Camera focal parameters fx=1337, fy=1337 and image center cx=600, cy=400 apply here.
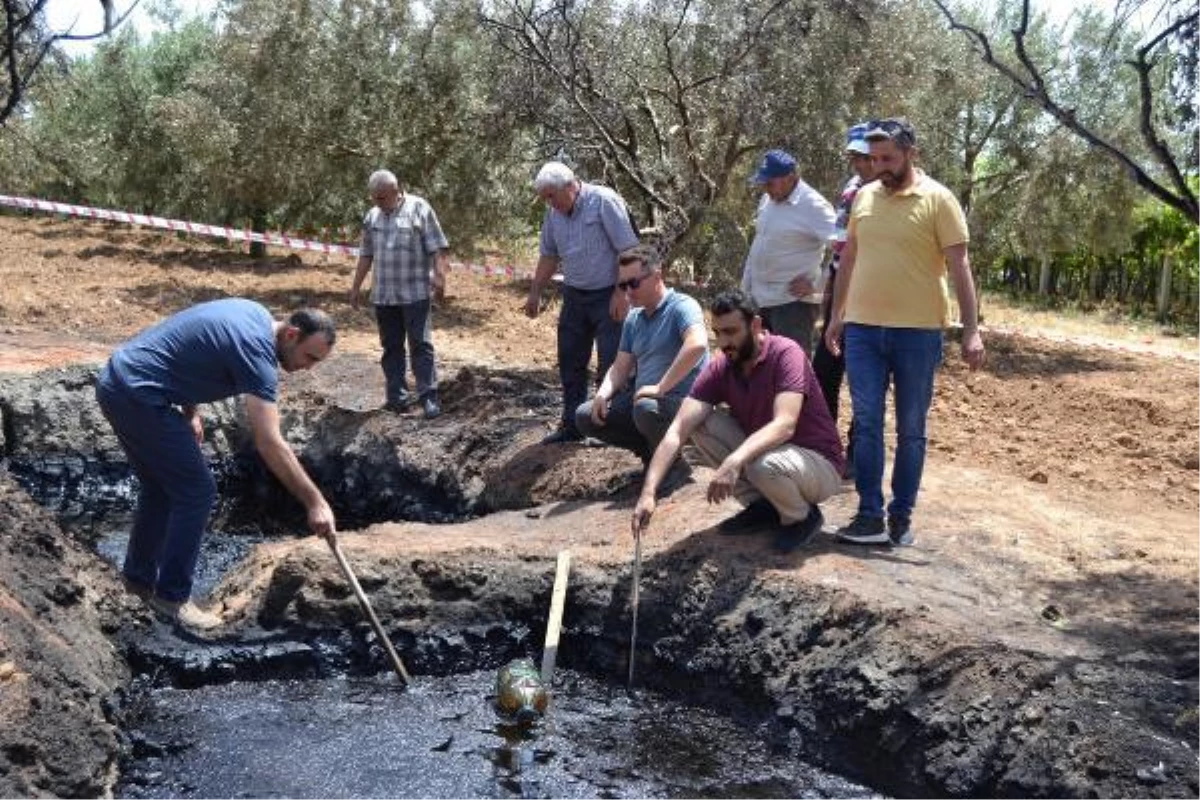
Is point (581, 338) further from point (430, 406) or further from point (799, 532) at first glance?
point (799, 532)

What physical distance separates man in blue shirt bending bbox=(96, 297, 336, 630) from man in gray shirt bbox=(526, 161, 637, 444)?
2513mm

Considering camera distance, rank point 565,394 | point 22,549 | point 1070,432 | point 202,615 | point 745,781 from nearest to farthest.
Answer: point 745,781 < point 22,549 < point 202,615 < point 565,394 < point 1070,432

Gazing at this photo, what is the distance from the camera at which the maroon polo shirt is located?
5.82 m

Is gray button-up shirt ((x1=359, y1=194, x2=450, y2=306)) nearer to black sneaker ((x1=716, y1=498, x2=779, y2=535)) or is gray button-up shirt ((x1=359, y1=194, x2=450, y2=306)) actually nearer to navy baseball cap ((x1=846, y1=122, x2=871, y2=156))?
black sneaker ((x1=716, y1=498, x2=779, y2=535))

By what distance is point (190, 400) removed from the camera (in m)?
5.75

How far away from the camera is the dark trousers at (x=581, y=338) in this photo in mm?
7969

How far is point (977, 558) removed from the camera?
6.23 m

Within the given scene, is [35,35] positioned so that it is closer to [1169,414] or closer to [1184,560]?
[1184,560]

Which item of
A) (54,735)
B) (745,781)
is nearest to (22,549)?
(54,735)

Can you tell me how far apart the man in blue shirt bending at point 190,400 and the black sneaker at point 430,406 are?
3.73 meters

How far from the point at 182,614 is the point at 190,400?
0.99 meters

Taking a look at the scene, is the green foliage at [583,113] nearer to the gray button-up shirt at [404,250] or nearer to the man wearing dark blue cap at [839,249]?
the gray button-up shirt at [404,250]

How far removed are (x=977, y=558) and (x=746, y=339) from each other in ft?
5.20

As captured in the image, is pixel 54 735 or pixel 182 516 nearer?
pixel 54 735
